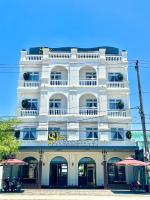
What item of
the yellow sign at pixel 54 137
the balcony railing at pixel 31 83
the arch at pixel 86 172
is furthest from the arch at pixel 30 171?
the balcony railing at pixel 31 83

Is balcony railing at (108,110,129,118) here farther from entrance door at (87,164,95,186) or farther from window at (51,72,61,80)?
window at (51,72,61,80)

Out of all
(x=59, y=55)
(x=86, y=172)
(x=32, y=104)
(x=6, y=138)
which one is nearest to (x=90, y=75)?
(x=59, y=55)

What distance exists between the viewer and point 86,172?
32.2 metres

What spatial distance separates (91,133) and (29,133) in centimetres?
725

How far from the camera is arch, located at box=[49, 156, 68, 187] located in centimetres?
3175

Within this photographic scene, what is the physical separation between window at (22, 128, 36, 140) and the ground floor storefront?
1.77 metres

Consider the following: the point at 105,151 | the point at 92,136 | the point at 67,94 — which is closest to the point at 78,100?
the point at 67,94

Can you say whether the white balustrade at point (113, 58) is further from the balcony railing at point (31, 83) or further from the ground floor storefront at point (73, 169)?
the ground floor storefront at point (73, 169)

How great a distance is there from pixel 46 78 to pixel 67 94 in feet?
10.7

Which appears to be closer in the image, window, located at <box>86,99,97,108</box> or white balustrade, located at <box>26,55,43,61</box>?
window, located at <box>86,99,97,108</box>

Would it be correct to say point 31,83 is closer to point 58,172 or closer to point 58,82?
point 58,82

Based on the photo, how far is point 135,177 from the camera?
103ft

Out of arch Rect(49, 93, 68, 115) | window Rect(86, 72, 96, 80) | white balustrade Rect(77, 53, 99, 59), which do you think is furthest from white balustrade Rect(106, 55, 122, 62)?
arch Rect(49, 93, 68, 115)

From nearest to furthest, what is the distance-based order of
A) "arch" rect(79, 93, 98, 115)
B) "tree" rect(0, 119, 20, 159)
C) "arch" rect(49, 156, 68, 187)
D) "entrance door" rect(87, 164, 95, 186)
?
1. "tree" rect(0, 119, 20, 159)
2. "arch" rect(49, 156, 68, 187)
3. "entrance door" rect(87, 164, 95, 186)
4. "arch" rect(79, 93, 98, 115)
